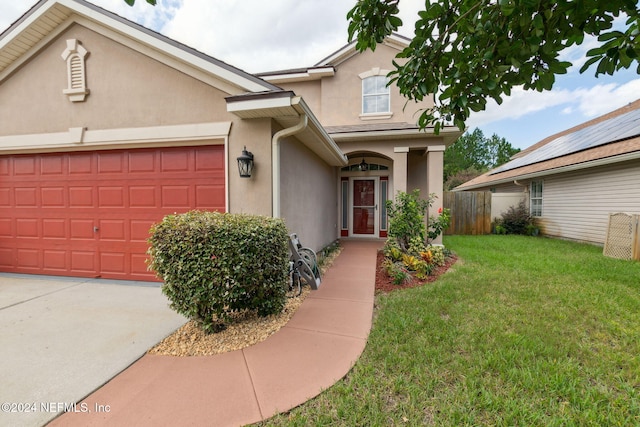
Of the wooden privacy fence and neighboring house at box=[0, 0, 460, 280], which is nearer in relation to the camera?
neighboring house at box=[0, 0, 460, 280]

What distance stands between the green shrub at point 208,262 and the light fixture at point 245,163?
1286mm

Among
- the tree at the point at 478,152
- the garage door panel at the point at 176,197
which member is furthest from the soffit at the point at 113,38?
the tree at the point at 478,152

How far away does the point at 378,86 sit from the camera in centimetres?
977

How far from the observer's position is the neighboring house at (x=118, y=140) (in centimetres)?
455

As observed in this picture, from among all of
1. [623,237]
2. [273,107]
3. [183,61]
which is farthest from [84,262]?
[623,237]

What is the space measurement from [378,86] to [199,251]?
8.96 m

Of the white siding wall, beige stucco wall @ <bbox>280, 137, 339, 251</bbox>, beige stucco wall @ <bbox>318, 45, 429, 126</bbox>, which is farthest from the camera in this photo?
beige stucco wall @ <bbox>318, 45, 429, 126</bbox>

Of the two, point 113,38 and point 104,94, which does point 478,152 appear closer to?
point 113,38

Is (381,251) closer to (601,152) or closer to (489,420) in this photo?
(489,420)

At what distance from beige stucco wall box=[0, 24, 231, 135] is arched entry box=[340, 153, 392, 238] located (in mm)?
6127

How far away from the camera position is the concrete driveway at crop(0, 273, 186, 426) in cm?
226

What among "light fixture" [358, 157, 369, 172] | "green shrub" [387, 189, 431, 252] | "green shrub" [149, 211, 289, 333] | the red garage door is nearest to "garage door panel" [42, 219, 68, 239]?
the red garage door

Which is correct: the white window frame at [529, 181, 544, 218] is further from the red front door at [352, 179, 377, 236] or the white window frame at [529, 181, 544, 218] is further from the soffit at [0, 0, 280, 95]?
the soffit at [0, 0, 280, 95]

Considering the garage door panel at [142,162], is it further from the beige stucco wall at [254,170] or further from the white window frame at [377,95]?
the white window frame at [377,95]
